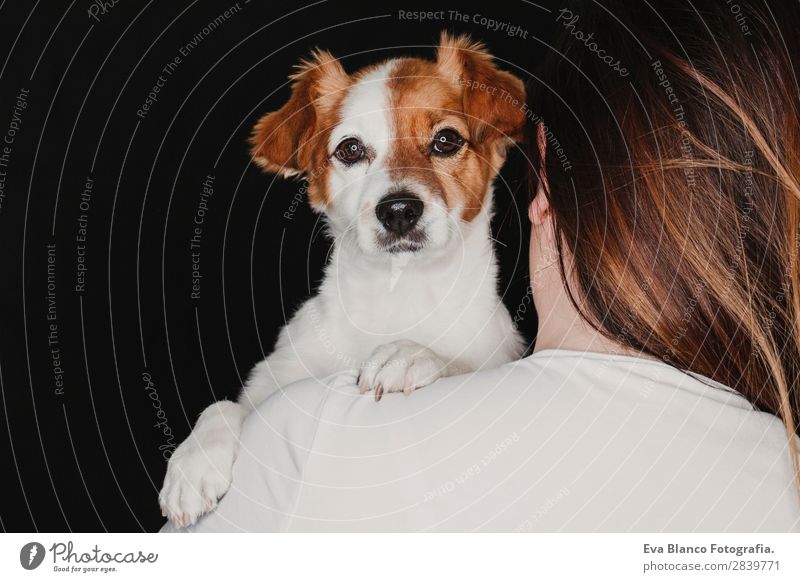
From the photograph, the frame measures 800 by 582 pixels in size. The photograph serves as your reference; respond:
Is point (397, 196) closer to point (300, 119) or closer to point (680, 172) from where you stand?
point (300, 119)

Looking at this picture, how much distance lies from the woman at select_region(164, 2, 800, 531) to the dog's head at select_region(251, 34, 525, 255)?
58 cm

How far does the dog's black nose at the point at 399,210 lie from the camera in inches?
80.1

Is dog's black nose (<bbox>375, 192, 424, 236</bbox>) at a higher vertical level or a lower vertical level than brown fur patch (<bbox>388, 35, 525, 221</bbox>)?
lower

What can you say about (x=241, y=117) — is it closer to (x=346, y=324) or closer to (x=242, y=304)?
(x=242, y=304)

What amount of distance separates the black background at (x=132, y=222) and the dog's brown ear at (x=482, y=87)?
5cm

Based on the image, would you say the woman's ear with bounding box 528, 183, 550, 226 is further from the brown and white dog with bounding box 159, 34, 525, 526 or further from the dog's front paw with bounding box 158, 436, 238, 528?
the dog's front paw with bounding box 158, 436, 238, 528

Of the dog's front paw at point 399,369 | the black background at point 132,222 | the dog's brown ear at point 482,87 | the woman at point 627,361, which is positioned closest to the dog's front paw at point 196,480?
the woman at point 627,361

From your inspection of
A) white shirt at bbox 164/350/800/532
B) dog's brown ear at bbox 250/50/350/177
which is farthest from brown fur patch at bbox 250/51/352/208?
white shirt at bbox 164/350/800/532

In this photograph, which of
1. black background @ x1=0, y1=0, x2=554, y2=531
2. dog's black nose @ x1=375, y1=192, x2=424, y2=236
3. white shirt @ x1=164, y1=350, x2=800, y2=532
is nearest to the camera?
white shirt @ x1=164, y1=350, x2=800, y2=532

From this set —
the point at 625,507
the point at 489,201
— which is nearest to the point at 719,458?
the point at 625,507

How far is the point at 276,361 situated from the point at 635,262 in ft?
3.74

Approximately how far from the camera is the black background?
1895mm

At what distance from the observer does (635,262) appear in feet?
4.66

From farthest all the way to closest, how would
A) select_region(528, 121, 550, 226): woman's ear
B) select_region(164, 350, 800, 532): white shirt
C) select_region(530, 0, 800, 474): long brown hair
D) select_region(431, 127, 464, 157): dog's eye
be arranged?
select_region(431, 127, 464, 157): dog's eye → select_region(528, 121, 550, 226): woman's ear → select_region(530, 0, 800, 474): long brown hair → select_region(164, 350, 800, 532): white shirt
